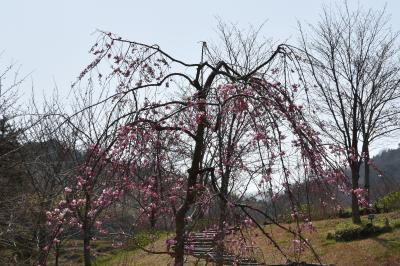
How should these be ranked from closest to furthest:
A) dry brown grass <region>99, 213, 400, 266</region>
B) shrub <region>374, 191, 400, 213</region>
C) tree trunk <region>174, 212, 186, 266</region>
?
tree trunk <region>174, 212, 186, 266</region>, dry brown grass <region>99, 213, 400, 266</region>, shrub <region>374, 191, 400, 213</region>

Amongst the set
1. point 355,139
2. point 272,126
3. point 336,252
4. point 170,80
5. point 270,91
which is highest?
point 355,139

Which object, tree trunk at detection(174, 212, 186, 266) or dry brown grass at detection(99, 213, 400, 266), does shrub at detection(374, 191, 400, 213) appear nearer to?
dry brown grass at detection(99, 213, 400, 266)

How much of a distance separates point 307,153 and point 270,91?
0.63 metres

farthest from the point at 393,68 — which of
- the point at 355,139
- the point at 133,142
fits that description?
the point at 133,142

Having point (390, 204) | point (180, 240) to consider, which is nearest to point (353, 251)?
point (390, 204)

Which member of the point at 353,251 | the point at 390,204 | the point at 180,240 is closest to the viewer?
the point at 180,240

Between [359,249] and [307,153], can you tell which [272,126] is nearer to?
[307,153]

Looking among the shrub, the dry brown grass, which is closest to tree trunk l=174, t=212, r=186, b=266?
the dry brown grass

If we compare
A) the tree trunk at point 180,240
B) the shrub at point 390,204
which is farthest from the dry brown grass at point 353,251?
the tree trunk at point 180,240

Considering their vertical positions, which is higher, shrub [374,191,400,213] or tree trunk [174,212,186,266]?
shrub [374,191,400,213]

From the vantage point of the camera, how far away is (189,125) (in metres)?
4.04

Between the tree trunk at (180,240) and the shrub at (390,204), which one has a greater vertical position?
the shrub at (390,204)

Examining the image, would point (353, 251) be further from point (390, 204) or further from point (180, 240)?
point (180, 240)

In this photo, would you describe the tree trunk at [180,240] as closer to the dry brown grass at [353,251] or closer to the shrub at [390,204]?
the dry brown grass at [353,251]
